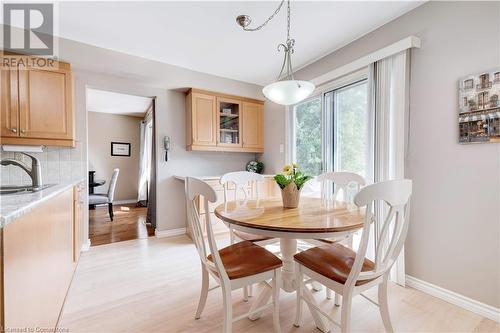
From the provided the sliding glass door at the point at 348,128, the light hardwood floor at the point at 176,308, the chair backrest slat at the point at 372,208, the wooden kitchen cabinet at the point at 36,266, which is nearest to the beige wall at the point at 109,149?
the light hardwood floor at the point at 176,308

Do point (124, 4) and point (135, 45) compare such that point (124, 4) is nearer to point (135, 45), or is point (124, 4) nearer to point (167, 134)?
point (135, 45)

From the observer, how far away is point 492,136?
150cm

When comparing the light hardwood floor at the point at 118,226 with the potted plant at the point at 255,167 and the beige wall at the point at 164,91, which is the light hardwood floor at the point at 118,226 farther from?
the potted plant at the point at 255,167

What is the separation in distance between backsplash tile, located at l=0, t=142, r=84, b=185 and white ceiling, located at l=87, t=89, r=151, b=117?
1644 millimetres

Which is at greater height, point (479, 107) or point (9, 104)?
point (9, 104)

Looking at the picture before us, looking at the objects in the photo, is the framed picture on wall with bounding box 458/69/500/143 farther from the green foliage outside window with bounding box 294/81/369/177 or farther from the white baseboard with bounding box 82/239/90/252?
the white baseboard with bounding box 82/239/90/252

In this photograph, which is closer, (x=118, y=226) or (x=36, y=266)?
(x=36, y=266)

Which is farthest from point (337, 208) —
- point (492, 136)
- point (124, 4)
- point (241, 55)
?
point (124, 4)

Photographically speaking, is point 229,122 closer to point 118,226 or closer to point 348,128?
point 348,128

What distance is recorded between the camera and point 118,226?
3703 millimetres

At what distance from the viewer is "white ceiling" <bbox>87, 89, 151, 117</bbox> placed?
4164 mm

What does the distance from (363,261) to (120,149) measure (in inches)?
248

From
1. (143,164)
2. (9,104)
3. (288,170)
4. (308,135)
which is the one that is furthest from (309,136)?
(143,164)

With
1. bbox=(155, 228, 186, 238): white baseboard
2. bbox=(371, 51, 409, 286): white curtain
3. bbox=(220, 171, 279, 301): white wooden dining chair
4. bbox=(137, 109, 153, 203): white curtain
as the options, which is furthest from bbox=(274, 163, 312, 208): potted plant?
bbox=(137, 109, 153, 203): white curtain
